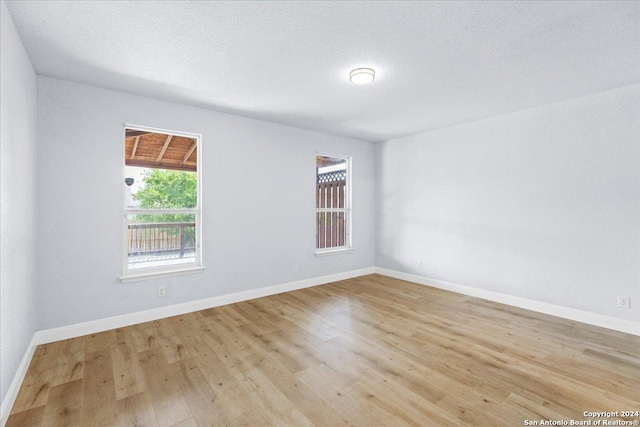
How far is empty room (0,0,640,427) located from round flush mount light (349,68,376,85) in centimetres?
2

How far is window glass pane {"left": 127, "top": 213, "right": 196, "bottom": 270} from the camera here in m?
3.28

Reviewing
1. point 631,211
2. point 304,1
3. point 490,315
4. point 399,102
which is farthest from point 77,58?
point 631,211

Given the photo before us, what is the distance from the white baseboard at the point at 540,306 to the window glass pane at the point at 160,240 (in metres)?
3.57

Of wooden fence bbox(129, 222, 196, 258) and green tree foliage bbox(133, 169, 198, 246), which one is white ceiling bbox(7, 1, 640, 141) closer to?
green tree foliage bbox(133, 169, 198, 246)

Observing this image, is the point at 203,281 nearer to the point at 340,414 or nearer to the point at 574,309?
the point at 340,414

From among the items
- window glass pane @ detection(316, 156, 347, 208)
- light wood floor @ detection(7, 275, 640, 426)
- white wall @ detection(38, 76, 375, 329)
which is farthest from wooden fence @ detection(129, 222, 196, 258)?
window glass pane @ detection(316, 156, 347, 208)

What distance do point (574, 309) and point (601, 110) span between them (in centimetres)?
222

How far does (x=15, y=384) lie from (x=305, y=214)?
349 centimetres

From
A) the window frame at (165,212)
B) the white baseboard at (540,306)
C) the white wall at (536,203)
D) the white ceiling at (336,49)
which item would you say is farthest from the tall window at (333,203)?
the window frame at (165,212)

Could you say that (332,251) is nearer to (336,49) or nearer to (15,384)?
(336,49)

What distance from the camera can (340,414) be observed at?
1790mm

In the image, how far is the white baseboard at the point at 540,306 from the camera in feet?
9.87

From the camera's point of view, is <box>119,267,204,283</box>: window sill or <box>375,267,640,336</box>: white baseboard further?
<box>119,267,204,283</box>: window sill
